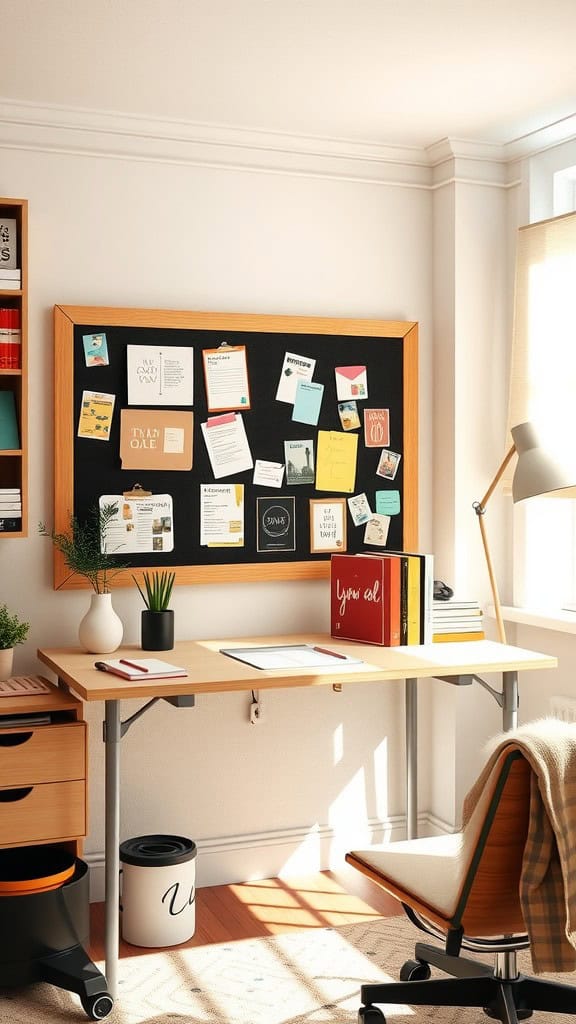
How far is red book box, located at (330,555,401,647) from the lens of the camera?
3.31m

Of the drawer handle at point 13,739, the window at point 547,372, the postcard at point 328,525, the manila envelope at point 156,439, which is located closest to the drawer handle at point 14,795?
the drawer handle at point 13,739

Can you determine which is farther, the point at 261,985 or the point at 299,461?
the point at 299,461

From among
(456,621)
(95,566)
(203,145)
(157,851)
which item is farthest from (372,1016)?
(203,145)

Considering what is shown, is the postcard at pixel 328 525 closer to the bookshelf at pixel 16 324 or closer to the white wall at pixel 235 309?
the white wall at pixel 235 309

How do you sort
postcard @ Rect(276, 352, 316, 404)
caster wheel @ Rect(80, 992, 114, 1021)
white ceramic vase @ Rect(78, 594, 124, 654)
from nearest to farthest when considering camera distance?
caster wheel @ Rect(80, 992, 114, 1021) < white ceramic vase @ Rect(78, 594, 124, 654) < postcard @ Rect(276, 352, 316, 404)

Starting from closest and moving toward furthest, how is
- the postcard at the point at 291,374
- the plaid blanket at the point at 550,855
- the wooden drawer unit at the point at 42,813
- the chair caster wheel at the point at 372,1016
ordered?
the plaid blanket at the point at 550,855 → the chair caster wheel at the point at 372,1016 → the wooden drawer unit at the point at 42,813 → the postcard at the point at 291,374

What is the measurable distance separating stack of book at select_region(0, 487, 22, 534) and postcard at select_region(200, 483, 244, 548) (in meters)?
0.63

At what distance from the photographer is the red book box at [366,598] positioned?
331 centimetres

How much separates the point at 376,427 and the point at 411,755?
3.76 feet

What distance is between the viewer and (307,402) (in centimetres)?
366

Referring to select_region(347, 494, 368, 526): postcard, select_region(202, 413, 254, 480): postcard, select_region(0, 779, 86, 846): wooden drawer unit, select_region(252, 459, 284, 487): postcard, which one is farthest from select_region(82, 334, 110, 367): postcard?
select_region(0, 779, 86, 846): wooden drawer unit

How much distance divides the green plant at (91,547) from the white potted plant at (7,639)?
241 mm

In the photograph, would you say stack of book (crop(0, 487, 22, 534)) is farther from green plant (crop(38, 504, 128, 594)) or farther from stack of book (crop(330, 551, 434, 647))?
stack of book (crop(330, 551, 434, 647))

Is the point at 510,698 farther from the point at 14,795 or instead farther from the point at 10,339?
the point at 10,339
